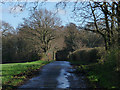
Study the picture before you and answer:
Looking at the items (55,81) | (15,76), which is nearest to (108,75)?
(55,81)

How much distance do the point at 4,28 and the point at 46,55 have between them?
47.2 ft

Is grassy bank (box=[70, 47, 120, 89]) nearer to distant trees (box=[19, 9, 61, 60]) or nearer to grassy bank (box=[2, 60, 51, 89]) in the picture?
grassy bank (box=[2, 60, 51, 89])

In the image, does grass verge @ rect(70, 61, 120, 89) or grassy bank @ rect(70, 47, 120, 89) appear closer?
grass verge @ rect(70, 61, 120, 89)

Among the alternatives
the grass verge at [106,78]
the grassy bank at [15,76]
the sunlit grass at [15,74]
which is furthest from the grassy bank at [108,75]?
the sunlit grass at [15,74]

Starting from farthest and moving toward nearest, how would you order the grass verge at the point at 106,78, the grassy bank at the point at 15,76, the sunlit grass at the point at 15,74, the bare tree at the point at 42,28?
the bare tree at the point at 42,28, the sunlit grass at the point at 15,74, the grassy bank at the point at 15,76, the grass verge at the point at 106,78

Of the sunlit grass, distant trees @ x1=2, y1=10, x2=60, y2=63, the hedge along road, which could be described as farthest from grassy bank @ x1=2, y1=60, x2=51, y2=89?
distant trees @ x1=2, y1=10, x2=60, y2=63

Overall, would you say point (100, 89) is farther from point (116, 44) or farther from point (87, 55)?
point (87, 55)

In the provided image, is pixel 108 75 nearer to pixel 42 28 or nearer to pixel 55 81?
pixel 55 81

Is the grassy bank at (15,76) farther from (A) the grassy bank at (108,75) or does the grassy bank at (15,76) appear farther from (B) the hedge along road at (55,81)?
(A) the grassy bank at (108,75)

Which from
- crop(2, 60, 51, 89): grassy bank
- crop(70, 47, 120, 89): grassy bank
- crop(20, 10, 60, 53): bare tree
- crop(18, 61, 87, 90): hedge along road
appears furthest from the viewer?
crop(20, 10, 60, 53): bare tree

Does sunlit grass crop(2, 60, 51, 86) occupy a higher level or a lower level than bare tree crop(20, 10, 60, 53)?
lower

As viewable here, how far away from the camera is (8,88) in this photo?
7402 millimetres

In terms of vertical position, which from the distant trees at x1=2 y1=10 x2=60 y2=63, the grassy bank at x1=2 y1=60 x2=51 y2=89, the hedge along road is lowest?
the hedge along road

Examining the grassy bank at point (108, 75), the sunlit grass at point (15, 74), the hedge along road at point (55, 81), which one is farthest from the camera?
the sunlit grass at point (15, 74)
